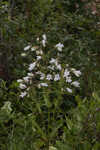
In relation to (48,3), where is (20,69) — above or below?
below

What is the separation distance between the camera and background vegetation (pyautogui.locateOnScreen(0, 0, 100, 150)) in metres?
1.94

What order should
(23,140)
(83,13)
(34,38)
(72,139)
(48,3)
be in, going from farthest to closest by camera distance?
(83,13) < (48,3) < (34,38) < (23,140) < (72,139)

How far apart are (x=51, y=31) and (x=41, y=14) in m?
0.30

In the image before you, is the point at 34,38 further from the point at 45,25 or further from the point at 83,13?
the point at 83,13

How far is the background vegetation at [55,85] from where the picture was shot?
6.36ft

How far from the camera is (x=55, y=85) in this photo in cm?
272

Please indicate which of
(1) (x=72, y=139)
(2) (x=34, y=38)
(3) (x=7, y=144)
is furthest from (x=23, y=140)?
(2) (x=34, y=38)

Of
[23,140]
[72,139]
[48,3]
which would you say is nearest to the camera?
→ [72,139]

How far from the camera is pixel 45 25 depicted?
362cm

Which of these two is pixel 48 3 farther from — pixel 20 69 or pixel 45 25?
pixel 20 69

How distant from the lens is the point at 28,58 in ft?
10.7

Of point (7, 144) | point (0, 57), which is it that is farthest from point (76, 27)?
point (7, 144)

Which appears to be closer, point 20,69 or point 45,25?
point 20,69

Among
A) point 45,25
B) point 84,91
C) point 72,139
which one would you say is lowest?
point 84,91
